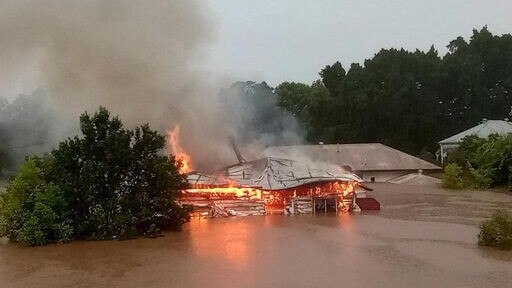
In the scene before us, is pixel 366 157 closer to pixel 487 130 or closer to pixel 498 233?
pixel 487 130

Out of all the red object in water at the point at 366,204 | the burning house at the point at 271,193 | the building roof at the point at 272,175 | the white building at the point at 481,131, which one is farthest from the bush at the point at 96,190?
the white building at the point at 481,131

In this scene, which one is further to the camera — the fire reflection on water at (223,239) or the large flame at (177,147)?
the large flame at (177,147)

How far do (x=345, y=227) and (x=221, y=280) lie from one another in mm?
8674

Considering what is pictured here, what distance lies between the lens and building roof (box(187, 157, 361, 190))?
25203 mm

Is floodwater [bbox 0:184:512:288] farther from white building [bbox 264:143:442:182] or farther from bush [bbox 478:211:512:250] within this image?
white building [bbox 264:143:442:182]

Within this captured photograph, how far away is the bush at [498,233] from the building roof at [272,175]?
9012mm

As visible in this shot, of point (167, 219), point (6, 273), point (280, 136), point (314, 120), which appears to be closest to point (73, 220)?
point (167, 219)

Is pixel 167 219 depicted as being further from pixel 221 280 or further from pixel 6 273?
pixel 221 280

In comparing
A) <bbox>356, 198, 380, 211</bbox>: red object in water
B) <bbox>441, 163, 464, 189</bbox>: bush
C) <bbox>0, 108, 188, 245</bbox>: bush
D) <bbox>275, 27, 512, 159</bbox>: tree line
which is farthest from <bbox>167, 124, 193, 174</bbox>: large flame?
<bbox>275, 27, 512, 159</bbox>: tree line

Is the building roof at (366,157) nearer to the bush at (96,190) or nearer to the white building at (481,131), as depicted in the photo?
the white building at (481,131)

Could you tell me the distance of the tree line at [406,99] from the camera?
5928cm

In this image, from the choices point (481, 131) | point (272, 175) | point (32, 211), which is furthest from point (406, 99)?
point (32, 211)

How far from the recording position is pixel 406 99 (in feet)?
193

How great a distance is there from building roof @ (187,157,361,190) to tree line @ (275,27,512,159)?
3075cm
